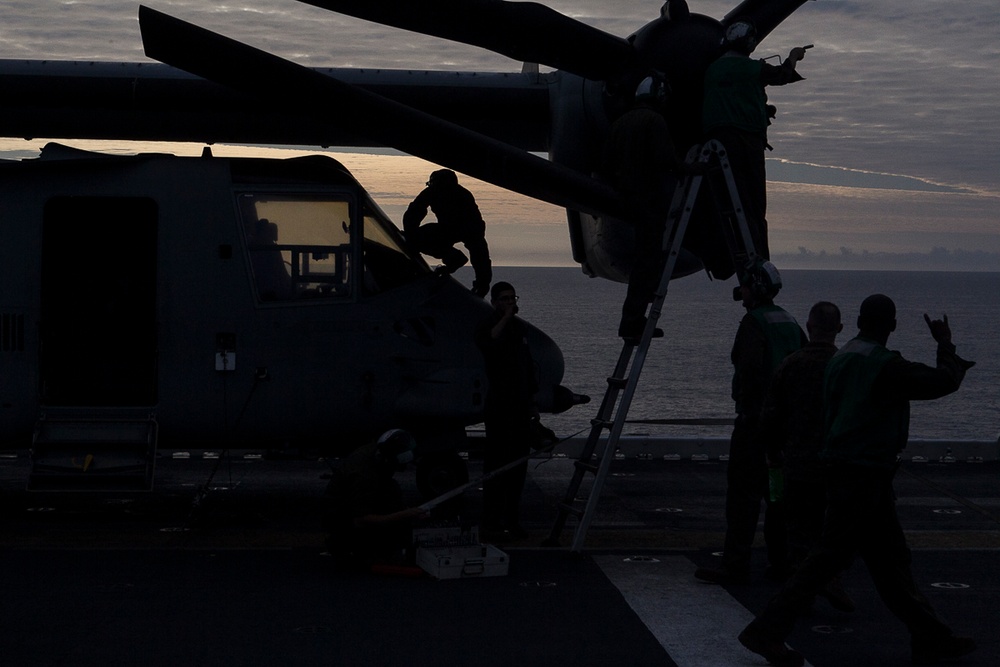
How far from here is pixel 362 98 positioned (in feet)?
30.5

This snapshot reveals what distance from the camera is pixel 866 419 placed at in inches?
248

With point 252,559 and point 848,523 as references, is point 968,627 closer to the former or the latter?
point 848,523

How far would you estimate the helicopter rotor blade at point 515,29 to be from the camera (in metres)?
8.99

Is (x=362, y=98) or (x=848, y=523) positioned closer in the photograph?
(x=848, y=523)

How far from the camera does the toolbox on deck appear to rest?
8477mm

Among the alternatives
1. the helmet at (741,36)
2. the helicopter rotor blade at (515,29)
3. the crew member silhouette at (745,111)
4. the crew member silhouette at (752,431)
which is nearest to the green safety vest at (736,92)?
the crew member silhouette at (745,111)

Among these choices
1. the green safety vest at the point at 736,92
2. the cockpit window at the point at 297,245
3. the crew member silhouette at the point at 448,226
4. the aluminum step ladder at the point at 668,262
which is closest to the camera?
the aluminum step ladder at the point at 668,262

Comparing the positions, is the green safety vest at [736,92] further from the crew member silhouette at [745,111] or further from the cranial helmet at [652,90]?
the cranial helmet at [652,90]

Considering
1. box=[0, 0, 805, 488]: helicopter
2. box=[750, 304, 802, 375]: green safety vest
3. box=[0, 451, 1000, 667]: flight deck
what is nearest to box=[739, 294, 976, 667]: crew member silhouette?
box=[0, 451, 1000, 667]: flight deck

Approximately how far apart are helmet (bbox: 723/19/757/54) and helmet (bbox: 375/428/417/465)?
13.9 feet

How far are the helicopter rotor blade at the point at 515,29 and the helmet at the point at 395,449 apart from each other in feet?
10.3

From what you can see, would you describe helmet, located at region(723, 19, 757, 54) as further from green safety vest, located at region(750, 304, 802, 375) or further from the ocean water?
the ocean water

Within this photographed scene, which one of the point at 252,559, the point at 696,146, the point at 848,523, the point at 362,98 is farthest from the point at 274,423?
the point at 848,523

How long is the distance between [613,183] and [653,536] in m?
3.05
